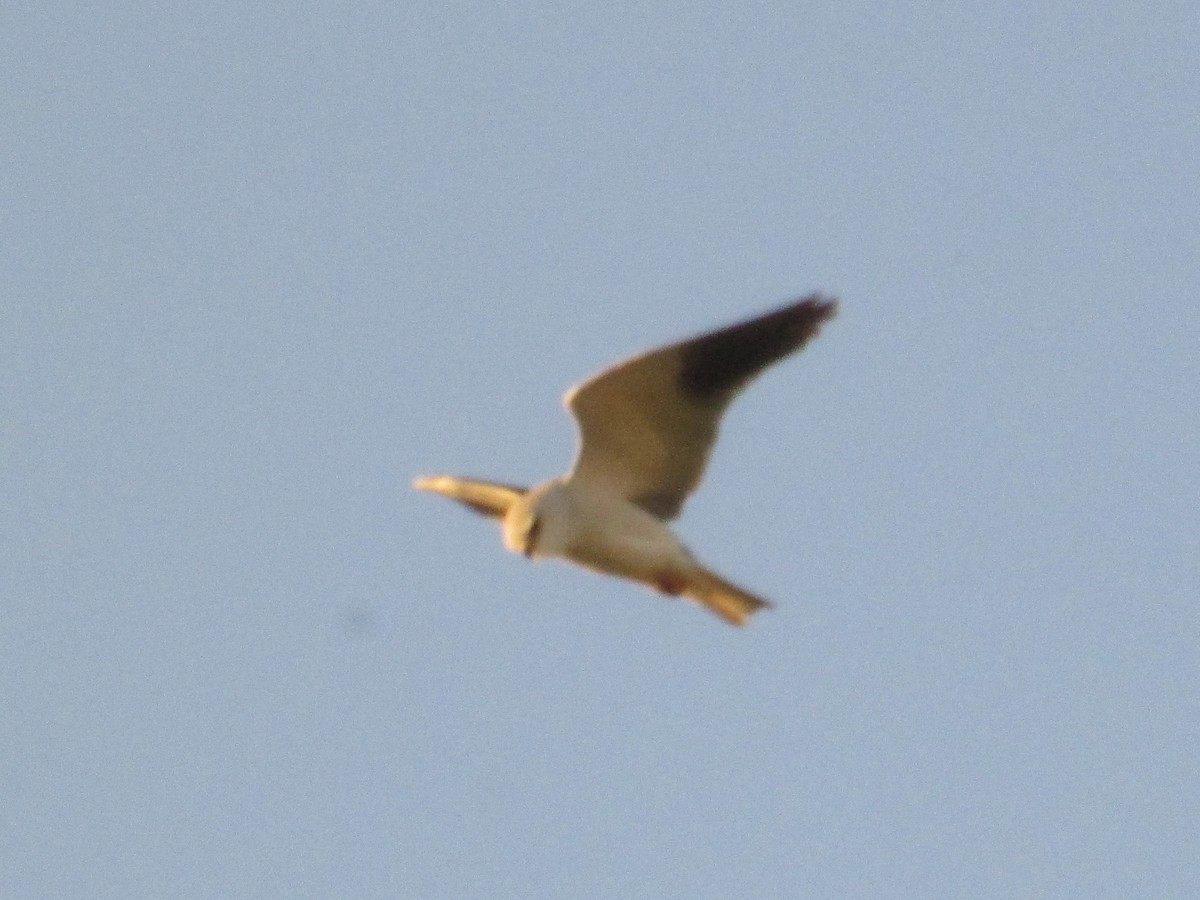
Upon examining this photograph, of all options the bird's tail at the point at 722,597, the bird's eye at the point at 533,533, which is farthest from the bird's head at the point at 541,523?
the bird's tail at the point at 722,597

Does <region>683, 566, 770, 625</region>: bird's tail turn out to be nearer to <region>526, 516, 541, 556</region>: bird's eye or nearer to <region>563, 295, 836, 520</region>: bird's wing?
<region>563, 295, 836, 520</region>: bird's wing

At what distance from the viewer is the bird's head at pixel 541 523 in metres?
17.3

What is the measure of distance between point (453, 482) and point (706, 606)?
71.5 inches

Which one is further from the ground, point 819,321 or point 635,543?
point 819,321

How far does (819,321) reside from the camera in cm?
1670

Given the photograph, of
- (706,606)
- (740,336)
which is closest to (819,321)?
(740,336)

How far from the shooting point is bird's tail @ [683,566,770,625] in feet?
56.5

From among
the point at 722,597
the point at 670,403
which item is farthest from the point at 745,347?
the point at 722,597

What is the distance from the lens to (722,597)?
17344mm

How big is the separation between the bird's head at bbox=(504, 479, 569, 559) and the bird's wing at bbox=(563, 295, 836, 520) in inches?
8.1

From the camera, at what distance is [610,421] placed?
682 inches

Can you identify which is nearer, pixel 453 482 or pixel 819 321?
pixel 819 321

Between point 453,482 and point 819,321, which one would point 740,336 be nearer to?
point 819,321

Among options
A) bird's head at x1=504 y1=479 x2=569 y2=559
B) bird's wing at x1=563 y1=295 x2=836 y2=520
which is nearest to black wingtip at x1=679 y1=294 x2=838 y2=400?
bird's wing at x1=563 y1=295 x2=836 y2=520
